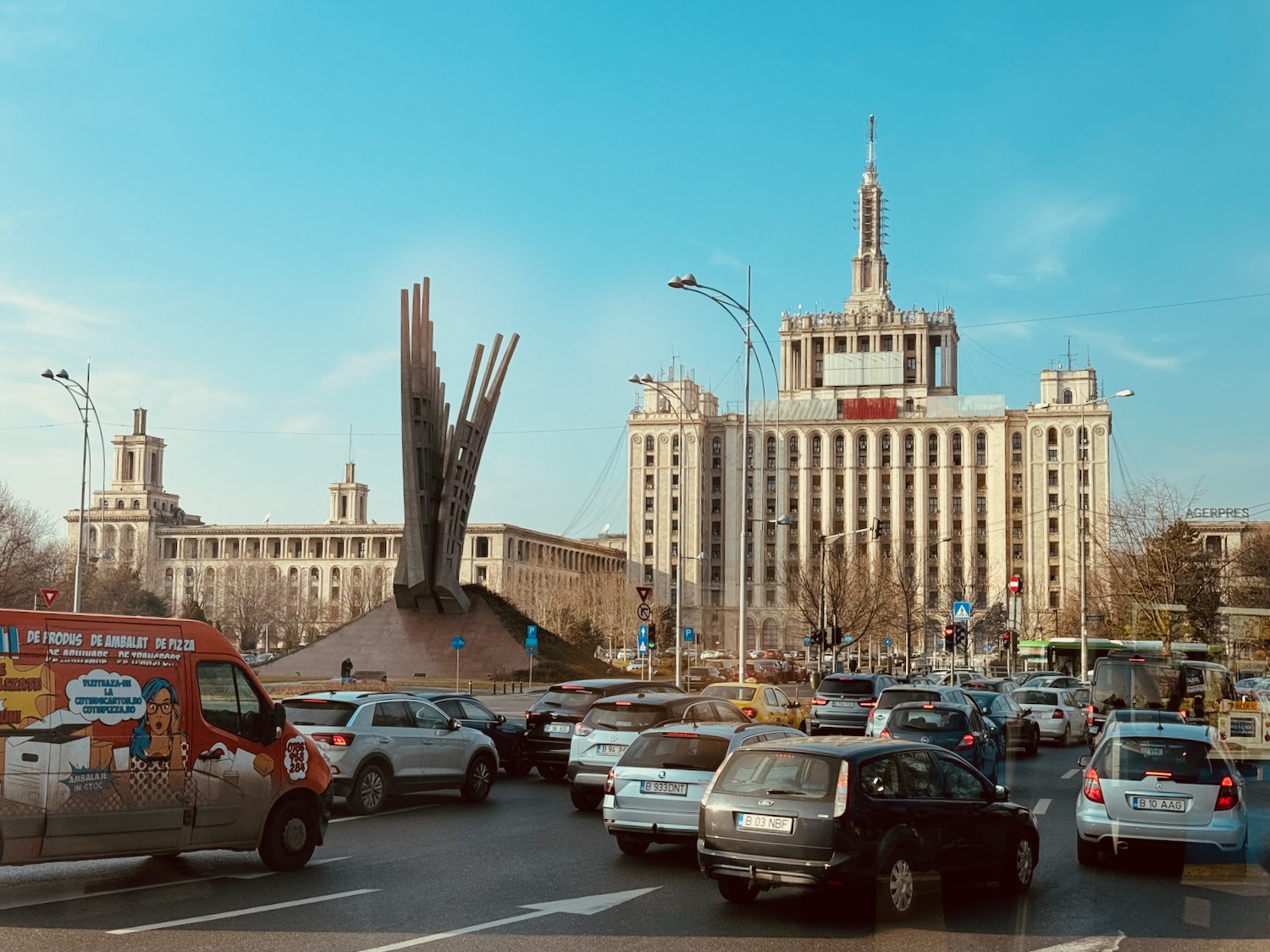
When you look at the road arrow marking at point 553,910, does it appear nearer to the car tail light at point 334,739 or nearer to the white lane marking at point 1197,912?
the white lane marking at point 1197,912

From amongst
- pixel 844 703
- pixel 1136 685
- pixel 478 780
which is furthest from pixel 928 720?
pixel 1136 685

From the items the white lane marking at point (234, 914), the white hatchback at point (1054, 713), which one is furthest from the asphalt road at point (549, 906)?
the white hatchback at point (1054, 713)

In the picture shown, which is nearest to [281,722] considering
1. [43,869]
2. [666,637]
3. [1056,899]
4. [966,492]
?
[43,869]

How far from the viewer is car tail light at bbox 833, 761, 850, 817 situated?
9.38 m

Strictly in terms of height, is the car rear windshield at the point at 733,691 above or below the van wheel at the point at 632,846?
above

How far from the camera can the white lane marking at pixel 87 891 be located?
31.8ft

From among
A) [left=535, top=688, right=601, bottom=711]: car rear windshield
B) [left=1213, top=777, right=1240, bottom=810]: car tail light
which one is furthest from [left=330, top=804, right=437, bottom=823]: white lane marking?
[left=1213, top=777, right=1240, bottom=810]: car tail light

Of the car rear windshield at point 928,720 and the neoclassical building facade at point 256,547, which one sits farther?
the neoclassical building facade at point 256,547

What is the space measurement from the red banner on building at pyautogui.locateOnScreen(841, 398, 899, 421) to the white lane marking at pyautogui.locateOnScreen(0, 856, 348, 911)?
126 meters

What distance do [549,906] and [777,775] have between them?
197 cm

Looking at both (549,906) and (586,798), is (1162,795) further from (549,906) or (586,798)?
(586,798)

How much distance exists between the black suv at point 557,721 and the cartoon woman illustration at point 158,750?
10161mm

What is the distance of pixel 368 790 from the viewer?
15914 millimetres

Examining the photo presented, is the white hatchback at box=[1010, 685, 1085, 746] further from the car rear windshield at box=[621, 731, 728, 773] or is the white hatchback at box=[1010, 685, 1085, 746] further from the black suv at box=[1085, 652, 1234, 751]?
the car rear windshield at box=[621, 731, 728, 773]
